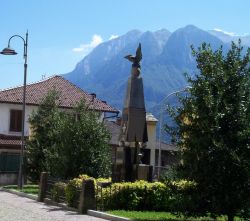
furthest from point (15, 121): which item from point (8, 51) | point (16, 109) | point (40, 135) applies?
point (8, 51)

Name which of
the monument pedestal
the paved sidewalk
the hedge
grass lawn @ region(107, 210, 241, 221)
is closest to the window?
the paved sidewalk

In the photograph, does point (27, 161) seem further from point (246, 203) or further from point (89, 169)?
point (246, 203)

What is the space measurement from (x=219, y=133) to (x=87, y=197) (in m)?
6.29

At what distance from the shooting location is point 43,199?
24078 millimetres

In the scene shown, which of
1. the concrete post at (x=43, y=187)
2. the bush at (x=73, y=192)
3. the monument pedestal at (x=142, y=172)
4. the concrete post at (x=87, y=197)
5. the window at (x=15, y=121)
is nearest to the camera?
the concrete post at (x=87, y=197)

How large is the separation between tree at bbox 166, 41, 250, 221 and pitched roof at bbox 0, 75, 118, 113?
1289 inches

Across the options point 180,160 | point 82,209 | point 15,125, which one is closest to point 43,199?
point 82,209

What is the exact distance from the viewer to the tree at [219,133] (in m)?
14.1

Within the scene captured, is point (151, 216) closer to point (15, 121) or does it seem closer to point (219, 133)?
point (219, 133)

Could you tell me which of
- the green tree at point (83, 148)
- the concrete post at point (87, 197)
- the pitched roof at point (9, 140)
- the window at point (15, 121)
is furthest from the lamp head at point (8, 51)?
the window at point (15, 121)

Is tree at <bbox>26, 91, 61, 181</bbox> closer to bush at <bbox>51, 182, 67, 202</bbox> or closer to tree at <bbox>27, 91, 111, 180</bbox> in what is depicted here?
tree at <bbox>27, 91, 111, 180</bbox>

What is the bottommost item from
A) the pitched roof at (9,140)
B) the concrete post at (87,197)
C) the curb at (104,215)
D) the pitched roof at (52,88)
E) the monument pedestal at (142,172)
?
the curb at (104,215)

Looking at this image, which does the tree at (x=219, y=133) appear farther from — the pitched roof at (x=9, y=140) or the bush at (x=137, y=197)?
the pitched roof at (x=9, y=140)

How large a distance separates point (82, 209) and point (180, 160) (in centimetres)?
487
